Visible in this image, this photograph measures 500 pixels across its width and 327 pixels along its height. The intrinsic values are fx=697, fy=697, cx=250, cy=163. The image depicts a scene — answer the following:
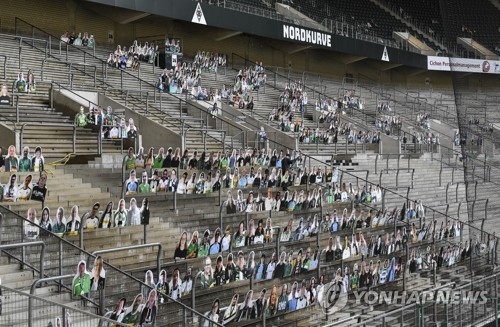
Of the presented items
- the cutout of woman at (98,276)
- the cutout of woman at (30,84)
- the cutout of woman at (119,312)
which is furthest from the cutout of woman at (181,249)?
the cutout of woman at (30,84)

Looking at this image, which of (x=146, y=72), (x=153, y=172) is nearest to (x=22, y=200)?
(x=153, y=172)

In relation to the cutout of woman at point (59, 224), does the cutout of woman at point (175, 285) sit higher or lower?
lower

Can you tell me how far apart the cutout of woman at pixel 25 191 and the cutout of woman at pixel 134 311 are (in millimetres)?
2535

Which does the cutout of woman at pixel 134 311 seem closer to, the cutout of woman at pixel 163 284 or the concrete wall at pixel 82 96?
the cutout of woman at pixel 163 284

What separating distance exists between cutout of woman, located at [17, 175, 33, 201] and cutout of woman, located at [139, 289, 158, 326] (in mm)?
2590

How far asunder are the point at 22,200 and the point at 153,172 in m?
2.56

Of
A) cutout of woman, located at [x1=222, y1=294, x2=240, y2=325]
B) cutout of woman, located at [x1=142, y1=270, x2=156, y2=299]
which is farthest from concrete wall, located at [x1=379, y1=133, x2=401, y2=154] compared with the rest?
cutout of woman, located at [x1=142, y1=270, x2=156, y2=299]

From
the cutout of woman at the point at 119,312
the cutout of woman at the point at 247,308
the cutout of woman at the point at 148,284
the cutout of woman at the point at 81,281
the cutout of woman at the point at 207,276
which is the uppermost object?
the cutout of woman at the point at 81,281

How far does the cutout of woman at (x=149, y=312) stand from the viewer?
7915mm

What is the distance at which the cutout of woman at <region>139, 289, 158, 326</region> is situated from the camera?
792cm

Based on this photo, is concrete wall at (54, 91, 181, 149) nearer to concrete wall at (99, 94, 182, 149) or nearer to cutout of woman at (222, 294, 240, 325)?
concrete wall at (99, 94, 182, 149)

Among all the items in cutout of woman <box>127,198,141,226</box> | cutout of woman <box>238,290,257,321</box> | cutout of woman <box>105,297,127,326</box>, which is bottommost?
cutout of woman <box>238,290,257,321</box>

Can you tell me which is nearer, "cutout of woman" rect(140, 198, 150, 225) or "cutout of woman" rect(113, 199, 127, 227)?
"cutout of woman" rect(113, 199, 127, 227)

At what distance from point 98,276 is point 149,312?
0.72m
